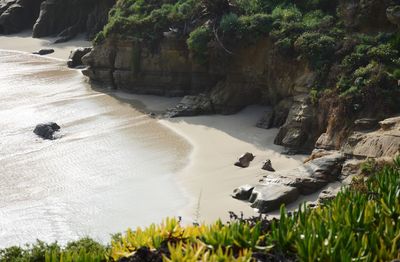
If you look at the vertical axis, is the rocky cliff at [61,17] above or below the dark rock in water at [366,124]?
above

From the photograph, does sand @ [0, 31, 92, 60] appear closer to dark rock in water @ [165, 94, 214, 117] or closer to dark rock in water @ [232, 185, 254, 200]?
dark rock in water @ [165, 94, 214, 117]

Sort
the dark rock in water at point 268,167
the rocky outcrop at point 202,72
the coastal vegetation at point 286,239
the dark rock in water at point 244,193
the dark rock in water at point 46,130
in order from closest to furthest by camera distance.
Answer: the coastal vegetation at point 286,239 < the dark rock in water at point 244,193 < the dark rock in water at point 268,167 < the dark rock in water at point 46,130 < the rocky outcrop at point 202,72

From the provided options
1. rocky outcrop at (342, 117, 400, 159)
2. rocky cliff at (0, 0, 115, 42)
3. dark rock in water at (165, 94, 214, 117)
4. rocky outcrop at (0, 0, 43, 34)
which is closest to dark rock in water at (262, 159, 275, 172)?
Result: rocky outcrop at (342, 117, 400, 159)

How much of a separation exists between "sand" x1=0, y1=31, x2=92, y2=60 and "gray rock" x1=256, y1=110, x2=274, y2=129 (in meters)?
18.0

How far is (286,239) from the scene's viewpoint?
7285 millimetres

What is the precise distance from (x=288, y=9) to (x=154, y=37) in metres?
5.95

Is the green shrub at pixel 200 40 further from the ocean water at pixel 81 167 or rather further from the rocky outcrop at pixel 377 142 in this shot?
the rocky outcrop at pixel 377 142

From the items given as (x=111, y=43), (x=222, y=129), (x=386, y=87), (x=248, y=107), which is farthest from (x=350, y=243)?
(x=111, y=43)

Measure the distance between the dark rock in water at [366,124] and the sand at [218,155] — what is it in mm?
1954

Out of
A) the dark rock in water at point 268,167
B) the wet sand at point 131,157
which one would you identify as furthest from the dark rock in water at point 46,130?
the dark rock in water at point 268,167

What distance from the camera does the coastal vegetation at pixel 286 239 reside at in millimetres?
6754

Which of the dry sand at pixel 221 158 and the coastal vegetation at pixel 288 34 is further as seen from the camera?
the coastal vegetation at pixel 288 34

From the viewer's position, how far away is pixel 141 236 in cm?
752

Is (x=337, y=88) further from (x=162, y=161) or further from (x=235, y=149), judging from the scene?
(x=162, y=161)
